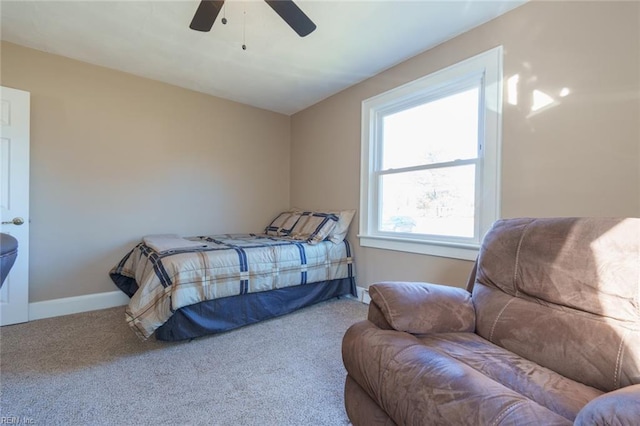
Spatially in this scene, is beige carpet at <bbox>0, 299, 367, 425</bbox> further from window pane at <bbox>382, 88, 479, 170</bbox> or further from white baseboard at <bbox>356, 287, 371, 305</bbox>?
window pane at <bbox>382, 88, 479, 170</bbox>

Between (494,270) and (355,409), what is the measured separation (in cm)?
95

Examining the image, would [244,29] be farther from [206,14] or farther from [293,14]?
[293,14]

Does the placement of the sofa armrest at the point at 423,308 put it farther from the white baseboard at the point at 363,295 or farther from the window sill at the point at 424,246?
the white baseboard at the point at 363,295

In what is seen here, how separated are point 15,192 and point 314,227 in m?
2.64

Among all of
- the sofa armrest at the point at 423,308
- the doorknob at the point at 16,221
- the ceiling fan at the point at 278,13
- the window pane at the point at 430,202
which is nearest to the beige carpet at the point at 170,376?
the sofa armrest at the point at 423,308

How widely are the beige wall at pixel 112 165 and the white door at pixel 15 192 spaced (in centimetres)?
15

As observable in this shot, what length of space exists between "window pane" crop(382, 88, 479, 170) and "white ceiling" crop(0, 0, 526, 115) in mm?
509

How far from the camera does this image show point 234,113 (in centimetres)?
378

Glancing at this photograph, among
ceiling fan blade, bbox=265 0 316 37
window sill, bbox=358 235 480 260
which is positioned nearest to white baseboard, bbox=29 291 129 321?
window sill, bbox=358 235 480 260

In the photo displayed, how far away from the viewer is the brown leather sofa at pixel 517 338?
2.76 feet

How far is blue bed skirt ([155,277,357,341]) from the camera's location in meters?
2.10

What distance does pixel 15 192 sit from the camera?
242 centimetres

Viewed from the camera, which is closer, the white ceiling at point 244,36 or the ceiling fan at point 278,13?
the ceiling fan at point 278,13

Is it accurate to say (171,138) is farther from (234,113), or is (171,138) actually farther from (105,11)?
(105,11)
